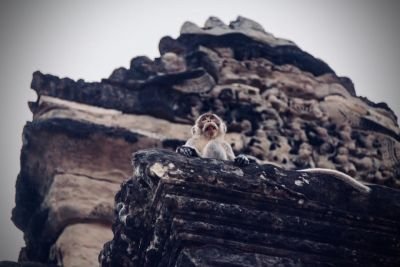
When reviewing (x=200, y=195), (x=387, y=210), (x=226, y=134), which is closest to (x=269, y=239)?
(x=200, y=195)

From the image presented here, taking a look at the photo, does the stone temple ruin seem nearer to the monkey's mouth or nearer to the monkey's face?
the monkey's face

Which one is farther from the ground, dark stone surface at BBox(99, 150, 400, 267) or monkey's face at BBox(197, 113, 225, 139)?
monkey's face at BBox(197, 113, 225, 139)

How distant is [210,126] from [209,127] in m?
0.02

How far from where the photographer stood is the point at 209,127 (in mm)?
7805

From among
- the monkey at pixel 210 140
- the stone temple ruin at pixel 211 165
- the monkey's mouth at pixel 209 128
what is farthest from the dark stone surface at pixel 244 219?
the monkey's mouth at pixel 209 128

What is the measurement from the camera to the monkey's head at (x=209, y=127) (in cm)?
783

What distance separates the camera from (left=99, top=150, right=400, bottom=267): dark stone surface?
13.7ft

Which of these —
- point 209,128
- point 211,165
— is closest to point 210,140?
point 209,128

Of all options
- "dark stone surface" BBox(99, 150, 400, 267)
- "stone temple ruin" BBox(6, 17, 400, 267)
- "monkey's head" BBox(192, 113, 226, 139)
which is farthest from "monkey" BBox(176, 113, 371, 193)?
"dark stone surface" BBox(99, 150, 400, 267)

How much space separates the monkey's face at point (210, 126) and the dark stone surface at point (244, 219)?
3108mm

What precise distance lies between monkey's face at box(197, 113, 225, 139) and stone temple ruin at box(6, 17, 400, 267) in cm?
68

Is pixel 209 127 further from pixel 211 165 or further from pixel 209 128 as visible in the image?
pixel 211 165

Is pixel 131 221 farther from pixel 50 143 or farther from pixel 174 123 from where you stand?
pixel 174 123

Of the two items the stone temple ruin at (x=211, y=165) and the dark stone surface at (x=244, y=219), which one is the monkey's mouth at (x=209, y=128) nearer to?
the stone temple ruin at (x=211, y=165)
